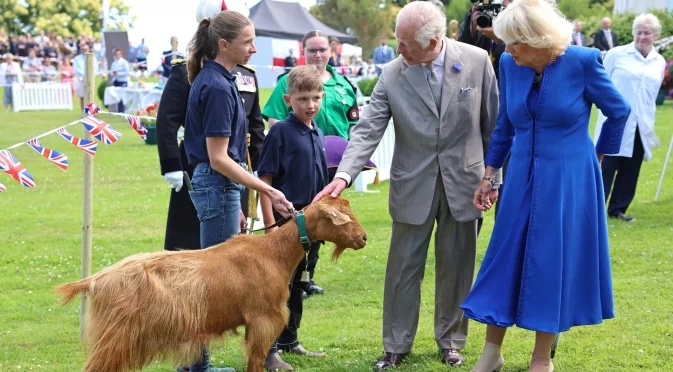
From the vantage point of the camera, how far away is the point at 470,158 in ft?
18.1

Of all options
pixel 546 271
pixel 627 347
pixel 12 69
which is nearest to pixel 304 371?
pixel 546 271

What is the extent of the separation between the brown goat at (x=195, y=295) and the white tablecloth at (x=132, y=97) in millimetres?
20367

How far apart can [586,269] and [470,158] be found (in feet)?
3.36

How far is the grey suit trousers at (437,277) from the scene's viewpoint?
566 cm

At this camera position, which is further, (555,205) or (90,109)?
(90,109)

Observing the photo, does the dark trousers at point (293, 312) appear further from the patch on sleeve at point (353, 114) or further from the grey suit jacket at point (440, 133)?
the patch on sleeve at point (353, 114)

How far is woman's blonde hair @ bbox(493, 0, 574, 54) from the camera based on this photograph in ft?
15.5

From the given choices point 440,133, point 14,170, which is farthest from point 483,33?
point 14,170

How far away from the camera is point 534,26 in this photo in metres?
4.74

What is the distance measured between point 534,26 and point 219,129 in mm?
1843

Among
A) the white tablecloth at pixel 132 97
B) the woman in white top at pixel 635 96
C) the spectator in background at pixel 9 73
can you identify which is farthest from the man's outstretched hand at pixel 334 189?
the spectator in background at pixel 9 73

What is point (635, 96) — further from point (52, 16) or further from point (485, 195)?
point (52, 16)

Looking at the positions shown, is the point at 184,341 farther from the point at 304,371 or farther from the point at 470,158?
the point at 470,158

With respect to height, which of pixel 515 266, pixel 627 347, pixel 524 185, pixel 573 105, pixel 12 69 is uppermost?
pixel 573 105
